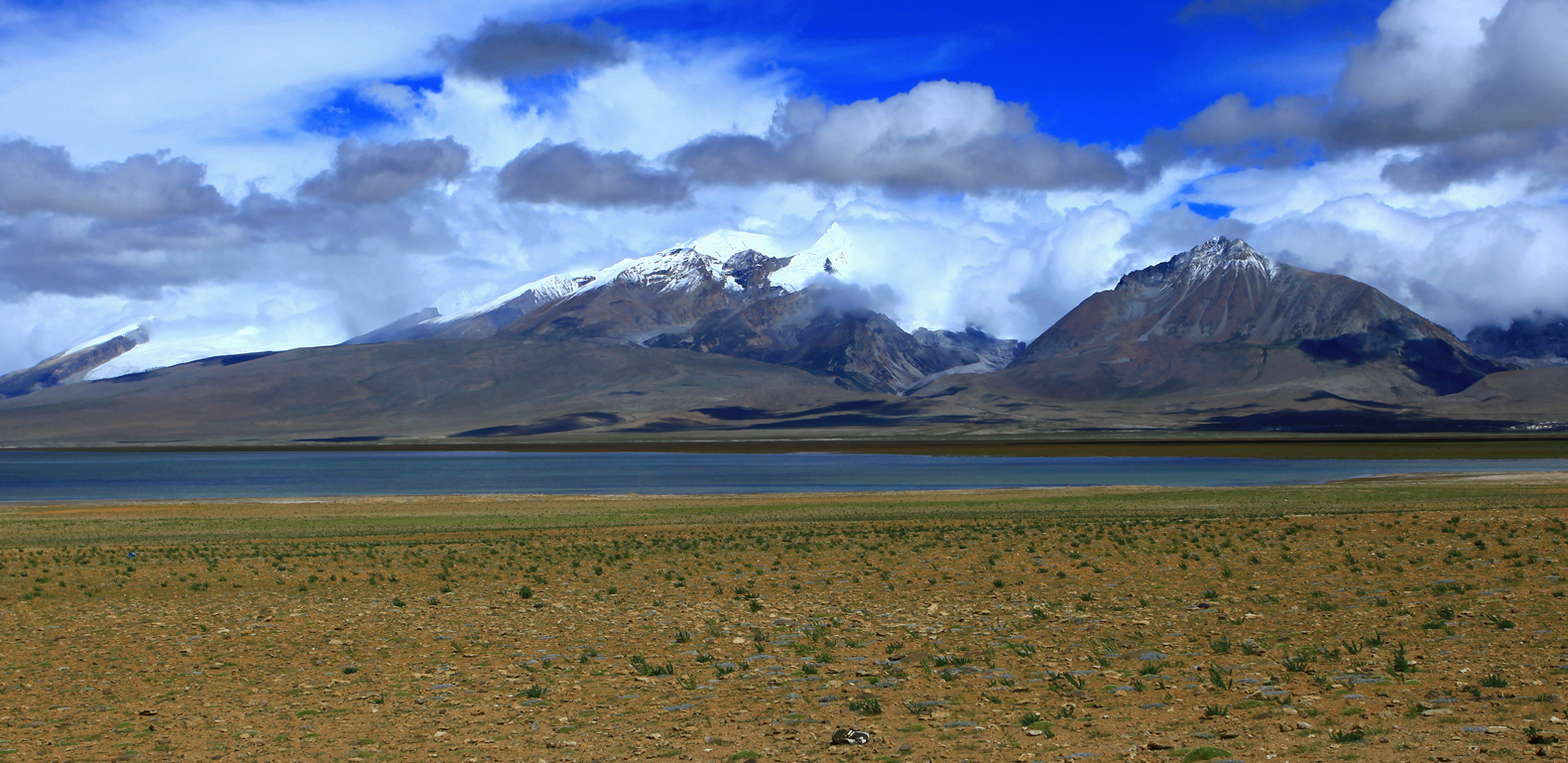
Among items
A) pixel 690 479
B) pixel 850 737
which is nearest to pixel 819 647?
pixel 850 737

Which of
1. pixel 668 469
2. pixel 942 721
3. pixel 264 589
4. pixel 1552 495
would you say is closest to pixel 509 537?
pixel 264 589

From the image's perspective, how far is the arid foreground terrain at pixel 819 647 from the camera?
1260 centimetres

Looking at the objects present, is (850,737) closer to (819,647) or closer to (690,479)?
(819,647)

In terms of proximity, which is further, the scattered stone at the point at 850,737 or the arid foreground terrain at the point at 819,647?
the arid foreground terrain at the point at 819,647

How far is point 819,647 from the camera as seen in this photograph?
17781mm

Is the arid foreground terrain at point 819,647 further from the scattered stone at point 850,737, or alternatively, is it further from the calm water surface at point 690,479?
the calm water surface at point 690,479

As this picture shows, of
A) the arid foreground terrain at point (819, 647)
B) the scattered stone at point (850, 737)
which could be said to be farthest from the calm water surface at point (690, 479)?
the scattered stone at point (850, 737)

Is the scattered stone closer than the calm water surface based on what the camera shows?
Yes

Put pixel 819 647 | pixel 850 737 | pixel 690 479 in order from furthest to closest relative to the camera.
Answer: pixel 690 479, pixel 819 647, pixel 850 737

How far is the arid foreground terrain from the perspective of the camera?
496 inches

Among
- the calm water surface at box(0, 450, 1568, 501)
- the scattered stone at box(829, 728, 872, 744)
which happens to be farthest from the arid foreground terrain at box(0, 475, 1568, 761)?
the calm water surface at box(0, 450, 1568, 501)

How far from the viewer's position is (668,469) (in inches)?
5379

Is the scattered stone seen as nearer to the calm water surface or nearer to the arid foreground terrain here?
the arid foreground terrain

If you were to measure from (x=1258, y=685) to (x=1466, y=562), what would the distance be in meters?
11.8
